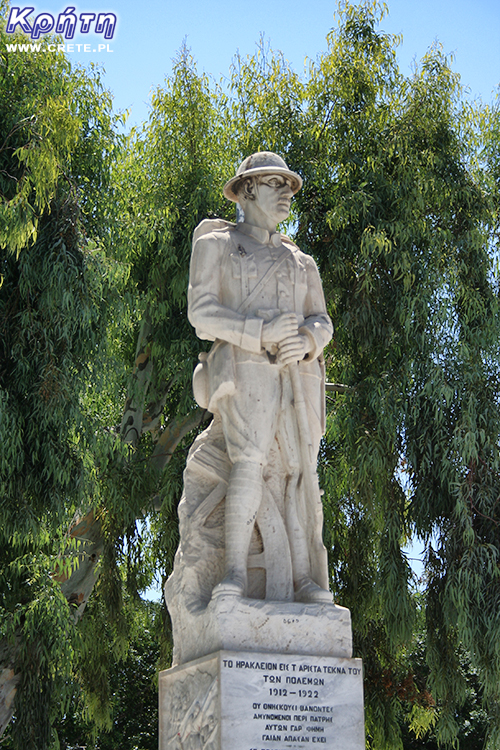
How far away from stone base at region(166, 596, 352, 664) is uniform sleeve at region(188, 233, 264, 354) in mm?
1369

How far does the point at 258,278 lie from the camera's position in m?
5.63

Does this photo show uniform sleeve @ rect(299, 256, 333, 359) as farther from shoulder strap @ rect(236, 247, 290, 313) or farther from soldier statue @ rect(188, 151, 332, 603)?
shoulder strap @ rect(236, 247, 290, 313)

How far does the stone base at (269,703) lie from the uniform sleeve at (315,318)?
66.9 inches

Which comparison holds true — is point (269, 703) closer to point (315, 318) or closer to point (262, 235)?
point (315, 318)

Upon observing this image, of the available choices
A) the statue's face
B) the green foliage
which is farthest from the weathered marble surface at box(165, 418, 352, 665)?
the green foliage

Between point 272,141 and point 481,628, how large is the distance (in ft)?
20.5

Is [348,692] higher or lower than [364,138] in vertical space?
lower

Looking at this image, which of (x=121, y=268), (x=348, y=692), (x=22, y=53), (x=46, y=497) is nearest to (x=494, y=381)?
(x=121, y=268)

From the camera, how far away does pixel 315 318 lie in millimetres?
5703

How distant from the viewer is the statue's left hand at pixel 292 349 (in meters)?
5.38

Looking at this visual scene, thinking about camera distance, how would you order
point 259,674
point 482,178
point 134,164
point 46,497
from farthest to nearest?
point 134,164
point 482,178
point 46,497
point 259,674

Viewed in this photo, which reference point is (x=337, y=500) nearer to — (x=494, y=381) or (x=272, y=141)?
(x=494, y=381)

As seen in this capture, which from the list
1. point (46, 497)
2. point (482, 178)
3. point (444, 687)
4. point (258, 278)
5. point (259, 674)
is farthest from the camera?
point (482, 178)

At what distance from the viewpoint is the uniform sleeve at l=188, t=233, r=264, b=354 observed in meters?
5.33
